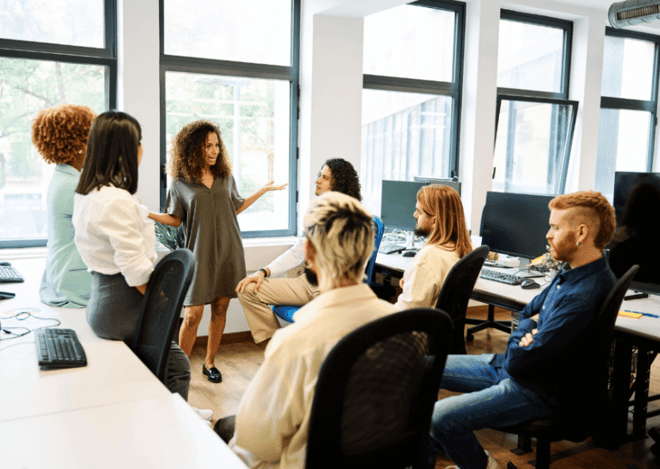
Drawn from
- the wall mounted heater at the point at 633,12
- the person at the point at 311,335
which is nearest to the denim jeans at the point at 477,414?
the person at the point at 311,335

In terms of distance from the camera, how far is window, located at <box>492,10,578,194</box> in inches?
209

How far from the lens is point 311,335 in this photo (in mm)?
1168

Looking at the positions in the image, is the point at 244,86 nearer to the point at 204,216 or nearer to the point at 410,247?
the point at 204,216

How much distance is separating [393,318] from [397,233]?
366cm

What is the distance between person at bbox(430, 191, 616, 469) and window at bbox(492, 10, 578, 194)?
11.3 ft

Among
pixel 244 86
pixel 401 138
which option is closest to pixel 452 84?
pixel 401 138

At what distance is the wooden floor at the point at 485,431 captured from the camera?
2.48m

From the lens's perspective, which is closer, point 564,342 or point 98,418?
point 98,418

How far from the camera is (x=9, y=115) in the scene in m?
3.59

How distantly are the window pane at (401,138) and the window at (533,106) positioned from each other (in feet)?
1.88

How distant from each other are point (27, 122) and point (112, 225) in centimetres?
238

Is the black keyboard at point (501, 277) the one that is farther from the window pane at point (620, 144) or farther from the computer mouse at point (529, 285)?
the window pane at point (620, 144)

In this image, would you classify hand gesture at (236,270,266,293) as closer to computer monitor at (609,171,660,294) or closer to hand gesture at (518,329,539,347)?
hand gesture at (518,329,539,347)

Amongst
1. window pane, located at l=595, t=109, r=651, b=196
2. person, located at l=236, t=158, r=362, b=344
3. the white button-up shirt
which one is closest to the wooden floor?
person, located at l=236, t=158, r=362, b=344
